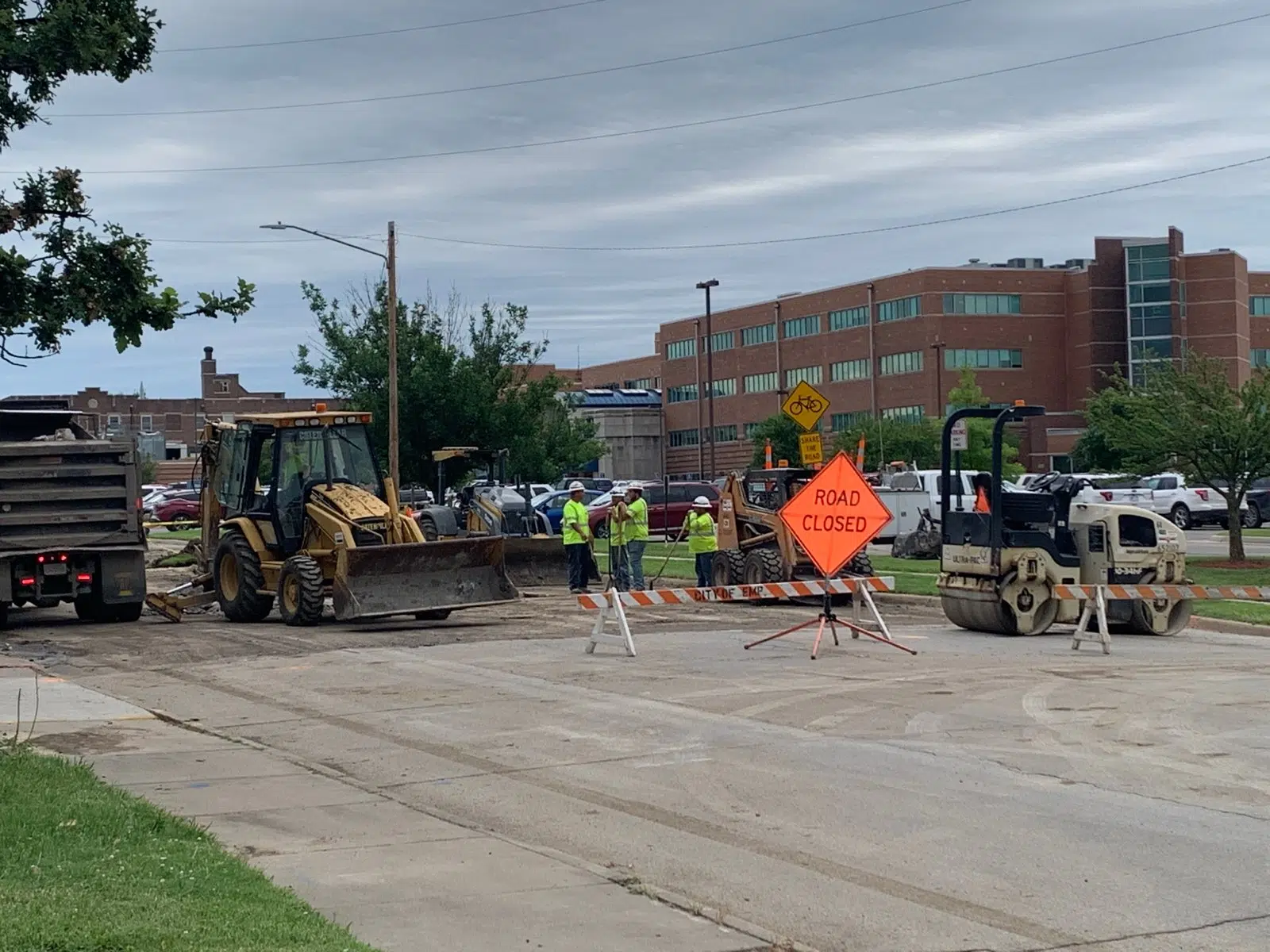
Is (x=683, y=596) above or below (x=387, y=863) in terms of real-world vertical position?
above

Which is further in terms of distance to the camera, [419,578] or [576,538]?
[576,538]

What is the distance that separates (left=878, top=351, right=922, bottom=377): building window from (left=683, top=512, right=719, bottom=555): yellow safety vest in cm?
6470

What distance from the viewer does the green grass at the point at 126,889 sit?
614 centimetres

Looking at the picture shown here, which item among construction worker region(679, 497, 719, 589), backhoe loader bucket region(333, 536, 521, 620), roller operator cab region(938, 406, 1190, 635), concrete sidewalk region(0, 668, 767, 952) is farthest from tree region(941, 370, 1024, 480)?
concrete sidewalk region(0, 668, 767, 952)

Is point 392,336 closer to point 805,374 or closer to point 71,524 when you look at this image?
point 71,524

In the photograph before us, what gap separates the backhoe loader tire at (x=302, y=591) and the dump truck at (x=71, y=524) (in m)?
2.53

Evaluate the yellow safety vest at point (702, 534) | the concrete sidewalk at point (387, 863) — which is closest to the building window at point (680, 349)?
the yellow safety vest at point (702, 534)

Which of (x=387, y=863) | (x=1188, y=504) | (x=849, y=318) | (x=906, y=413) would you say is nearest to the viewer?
(x=387, y=863)

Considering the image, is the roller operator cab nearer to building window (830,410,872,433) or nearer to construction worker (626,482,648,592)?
construction worker (626,482,648,592)

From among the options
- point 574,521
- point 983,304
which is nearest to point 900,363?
point 983,304

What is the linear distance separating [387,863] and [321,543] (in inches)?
544

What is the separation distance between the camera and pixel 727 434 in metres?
105

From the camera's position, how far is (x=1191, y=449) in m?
32.9

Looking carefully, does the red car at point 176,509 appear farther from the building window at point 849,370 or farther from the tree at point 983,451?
the building window at point 849,370
